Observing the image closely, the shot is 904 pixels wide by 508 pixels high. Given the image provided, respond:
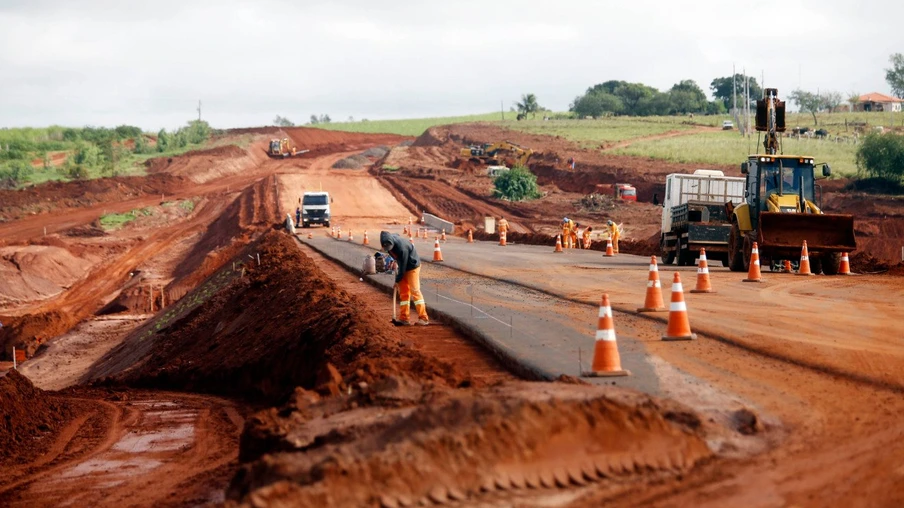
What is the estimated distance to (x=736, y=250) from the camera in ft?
85.5

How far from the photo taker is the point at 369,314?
16.0 meters

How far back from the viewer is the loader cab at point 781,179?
25594mm

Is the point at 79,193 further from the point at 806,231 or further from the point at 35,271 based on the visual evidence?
the point at 806,231

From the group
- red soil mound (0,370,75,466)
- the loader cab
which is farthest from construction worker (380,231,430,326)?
the loader cab

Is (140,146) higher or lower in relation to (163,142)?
lower

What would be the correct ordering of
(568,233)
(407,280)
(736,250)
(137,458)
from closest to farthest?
(137,458) → (407,280) → (736,250) → (568,233)

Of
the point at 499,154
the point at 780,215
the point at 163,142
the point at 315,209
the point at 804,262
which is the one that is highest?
the point at 163,142

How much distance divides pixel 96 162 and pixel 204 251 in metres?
38.7

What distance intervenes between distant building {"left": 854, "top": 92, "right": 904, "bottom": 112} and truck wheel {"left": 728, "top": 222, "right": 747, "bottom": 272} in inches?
4949

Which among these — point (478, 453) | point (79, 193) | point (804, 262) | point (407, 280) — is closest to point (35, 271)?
point (79, 193)

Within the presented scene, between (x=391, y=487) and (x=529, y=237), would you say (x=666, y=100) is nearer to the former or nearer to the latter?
(x=529, y=237)

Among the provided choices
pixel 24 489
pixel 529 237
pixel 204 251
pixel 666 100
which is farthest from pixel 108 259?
pixel 666 100

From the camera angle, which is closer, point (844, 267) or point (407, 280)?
point (407, 280)

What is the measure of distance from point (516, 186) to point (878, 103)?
9694cm
